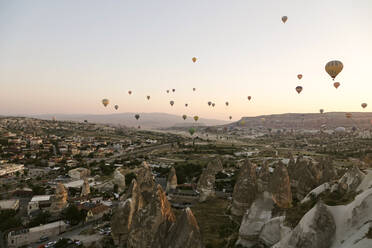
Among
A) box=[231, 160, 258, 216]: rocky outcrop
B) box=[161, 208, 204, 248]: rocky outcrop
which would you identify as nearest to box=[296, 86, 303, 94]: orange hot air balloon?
box=[231, 160, 258, 216]: rocky outcrop

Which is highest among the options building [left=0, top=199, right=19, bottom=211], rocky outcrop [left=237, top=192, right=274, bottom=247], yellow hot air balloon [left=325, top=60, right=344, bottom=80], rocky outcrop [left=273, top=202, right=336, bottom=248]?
yellow hot air balloon [left=325, top=60, right=344, bottom=80]

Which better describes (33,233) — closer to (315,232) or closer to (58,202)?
(58,202)

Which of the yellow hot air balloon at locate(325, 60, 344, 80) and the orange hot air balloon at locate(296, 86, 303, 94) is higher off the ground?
the yellow hot air balloon at locate(325, 60, 344, 80)

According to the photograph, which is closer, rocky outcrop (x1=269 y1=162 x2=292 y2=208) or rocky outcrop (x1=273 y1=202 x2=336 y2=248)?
rocky outcrop (x1=273 y1=202 x2=336 y2=248)

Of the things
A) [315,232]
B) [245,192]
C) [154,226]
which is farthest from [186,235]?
[245,192]

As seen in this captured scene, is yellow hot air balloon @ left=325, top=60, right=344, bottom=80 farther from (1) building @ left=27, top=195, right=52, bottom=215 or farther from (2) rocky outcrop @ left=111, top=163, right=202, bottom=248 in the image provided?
(1) building @ left=27, top=195, right=52, bottom=215

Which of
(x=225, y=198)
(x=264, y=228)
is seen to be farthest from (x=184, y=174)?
(x=264, y=228)

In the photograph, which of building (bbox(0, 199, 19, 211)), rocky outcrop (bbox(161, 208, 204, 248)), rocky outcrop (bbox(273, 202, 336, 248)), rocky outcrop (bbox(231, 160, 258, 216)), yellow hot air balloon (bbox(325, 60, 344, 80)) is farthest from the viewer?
yellow hot air balloon (bbox(325, 60, 344, 80))
